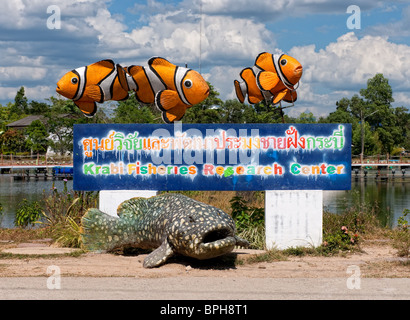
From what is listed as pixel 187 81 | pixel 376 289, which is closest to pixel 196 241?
pixel 376 289

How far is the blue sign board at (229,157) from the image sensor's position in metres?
12.2

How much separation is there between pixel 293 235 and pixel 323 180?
1425mm

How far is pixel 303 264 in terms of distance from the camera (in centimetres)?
1047

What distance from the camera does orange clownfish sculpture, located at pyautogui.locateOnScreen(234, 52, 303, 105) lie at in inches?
539

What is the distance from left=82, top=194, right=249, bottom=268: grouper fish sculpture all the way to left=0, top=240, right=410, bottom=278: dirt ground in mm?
294

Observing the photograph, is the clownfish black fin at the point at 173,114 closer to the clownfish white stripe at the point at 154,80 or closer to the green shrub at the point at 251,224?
the clownfish white stripe at the point at 154,80

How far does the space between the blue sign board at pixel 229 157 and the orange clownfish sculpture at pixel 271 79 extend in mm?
1923

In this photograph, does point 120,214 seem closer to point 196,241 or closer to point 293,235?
point 196,241

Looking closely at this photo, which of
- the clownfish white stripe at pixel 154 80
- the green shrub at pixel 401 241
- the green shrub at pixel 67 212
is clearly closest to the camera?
the green shrub at pixel 401 241

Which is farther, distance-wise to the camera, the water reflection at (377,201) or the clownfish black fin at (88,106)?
the water reflection at (377,201)

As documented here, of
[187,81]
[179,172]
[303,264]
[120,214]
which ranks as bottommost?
[303,264]

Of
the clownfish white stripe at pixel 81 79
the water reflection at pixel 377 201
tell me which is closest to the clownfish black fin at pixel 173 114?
the clownfish white stripe at pixel 81 79

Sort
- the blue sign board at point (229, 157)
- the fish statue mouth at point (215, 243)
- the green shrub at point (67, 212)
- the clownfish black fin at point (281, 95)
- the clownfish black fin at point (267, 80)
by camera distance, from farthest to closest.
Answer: the clownfish black fin at point (281, 95) → the clownfish black fin at point (267, 80) → the green shrub at point (67, 212) → the blue sign board at point (229, 157) → the fish statue mouth at point (215, 243)

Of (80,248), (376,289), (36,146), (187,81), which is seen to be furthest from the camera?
(36,146)
